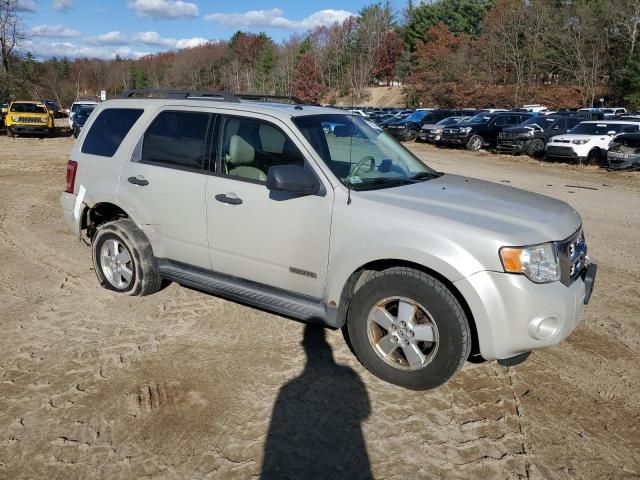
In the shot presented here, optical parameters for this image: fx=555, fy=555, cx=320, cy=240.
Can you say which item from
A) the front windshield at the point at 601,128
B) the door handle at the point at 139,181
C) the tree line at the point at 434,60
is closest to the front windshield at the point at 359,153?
the door handle at the point at 139,181

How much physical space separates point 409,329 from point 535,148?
19324 millimetres

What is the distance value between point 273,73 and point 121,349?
268 feet

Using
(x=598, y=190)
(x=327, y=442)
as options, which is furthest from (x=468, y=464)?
(x=598, y=190)

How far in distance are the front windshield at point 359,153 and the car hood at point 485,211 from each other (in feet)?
0.69

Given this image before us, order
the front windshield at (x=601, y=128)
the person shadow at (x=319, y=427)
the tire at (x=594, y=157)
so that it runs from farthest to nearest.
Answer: the tire at (x=594, y=157), the front windshield at (x=601, y=128), the person shadow at (x=319, y=427)

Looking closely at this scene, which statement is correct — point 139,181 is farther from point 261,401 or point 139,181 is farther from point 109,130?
point 261,401

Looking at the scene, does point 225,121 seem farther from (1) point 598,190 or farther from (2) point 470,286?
(1) point 598,190

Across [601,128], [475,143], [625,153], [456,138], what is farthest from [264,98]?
[456,138]

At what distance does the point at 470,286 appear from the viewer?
3271 mm

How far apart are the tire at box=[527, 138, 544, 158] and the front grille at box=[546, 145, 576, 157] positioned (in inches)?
75.1

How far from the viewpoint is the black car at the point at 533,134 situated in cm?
2091

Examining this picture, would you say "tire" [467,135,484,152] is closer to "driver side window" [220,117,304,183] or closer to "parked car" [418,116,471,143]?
"parked car" [418,116,471,143]

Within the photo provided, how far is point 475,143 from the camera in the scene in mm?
23547

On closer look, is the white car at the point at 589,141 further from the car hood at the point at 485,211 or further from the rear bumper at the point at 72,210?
the rear bumper at the point at 72,210
